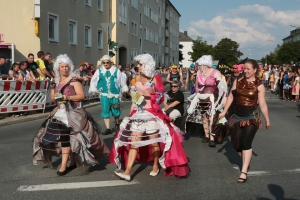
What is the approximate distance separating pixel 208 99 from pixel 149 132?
3.07 meters

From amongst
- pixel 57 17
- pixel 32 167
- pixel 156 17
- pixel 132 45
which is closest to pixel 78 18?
pixel 57 17

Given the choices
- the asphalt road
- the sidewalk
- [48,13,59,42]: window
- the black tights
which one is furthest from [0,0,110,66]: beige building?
the black tights

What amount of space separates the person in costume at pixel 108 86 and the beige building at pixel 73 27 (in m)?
7.84

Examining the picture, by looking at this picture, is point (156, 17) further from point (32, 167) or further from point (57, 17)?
point (32, 167)

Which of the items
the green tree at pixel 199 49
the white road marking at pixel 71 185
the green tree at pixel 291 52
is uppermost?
the green tree at pixel 199 49

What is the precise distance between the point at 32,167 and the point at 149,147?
73.0 inches

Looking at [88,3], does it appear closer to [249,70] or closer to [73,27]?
[73,27]

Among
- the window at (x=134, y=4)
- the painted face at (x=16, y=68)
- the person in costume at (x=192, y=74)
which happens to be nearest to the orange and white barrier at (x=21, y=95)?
the painted face at (x=16, y=68)

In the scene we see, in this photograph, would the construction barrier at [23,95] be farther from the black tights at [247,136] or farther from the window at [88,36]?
the window at [88,36]

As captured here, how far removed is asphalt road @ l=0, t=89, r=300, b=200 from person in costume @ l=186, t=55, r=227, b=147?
1.67 feet

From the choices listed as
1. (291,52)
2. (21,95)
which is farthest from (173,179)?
(291,52)

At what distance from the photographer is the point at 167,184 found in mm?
5289

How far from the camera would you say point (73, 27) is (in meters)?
25.5

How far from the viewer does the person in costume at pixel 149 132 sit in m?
5.39
